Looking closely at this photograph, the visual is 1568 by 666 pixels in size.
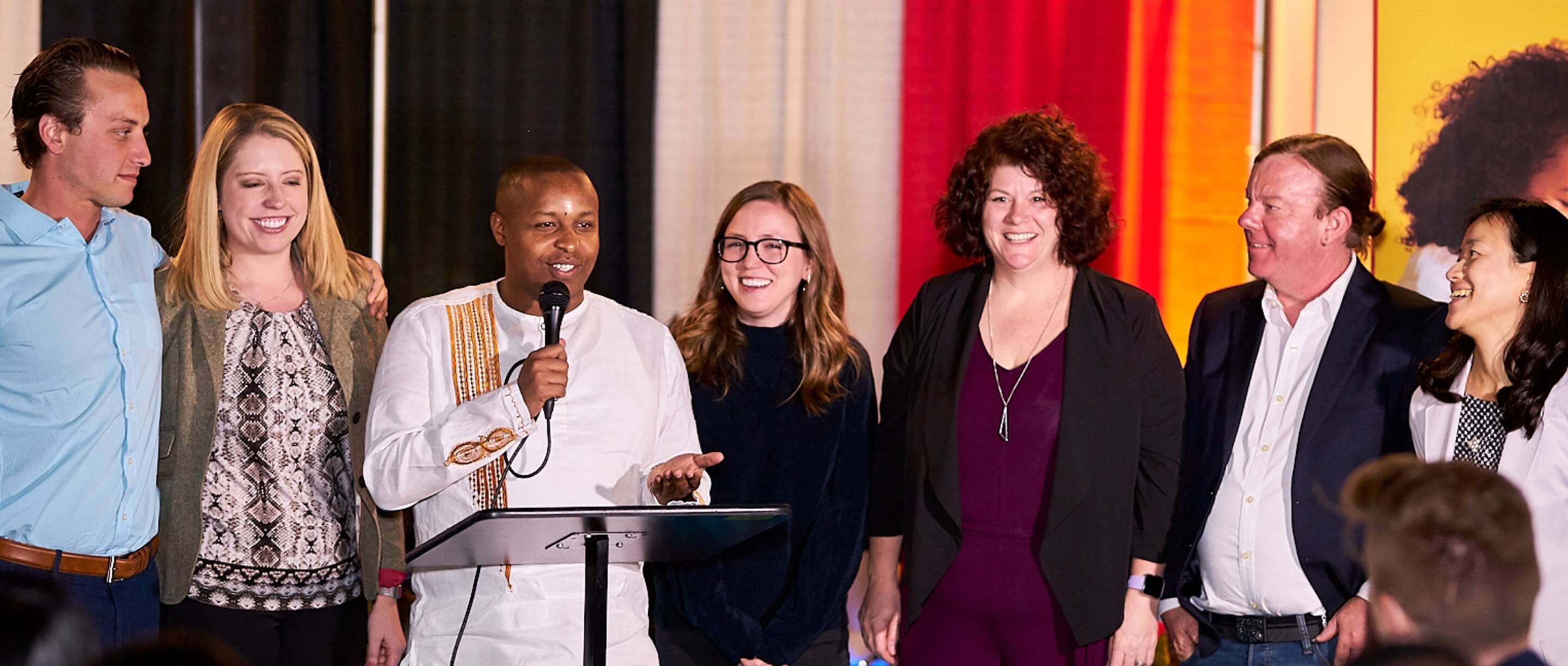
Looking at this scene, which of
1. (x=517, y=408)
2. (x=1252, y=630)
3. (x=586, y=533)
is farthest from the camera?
(x=1252, y=630)

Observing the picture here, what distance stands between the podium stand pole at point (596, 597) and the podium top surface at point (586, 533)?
2 cm

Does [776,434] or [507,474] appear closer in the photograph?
[507,474]

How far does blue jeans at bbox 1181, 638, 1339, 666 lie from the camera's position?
3.25 m

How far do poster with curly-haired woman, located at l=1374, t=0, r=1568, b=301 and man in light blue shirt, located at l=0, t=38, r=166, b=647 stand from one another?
12.1 ft

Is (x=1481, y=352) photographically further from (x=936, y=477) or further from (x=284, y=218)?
(x=284, y=218)

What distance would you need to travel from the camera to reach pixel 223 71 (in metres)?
Answer: 4.40

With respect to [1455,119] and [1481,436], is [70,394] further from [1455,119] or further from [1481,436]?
[1455,119]

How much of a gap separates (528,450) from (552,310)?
1.41ft

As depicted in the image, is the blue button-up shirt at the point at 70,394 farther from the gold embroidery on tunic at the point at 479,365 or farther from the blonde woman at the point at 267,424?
the gold embroidery on tunic at the point at 479,365

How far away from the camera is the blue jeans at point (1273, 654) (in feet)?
10.7

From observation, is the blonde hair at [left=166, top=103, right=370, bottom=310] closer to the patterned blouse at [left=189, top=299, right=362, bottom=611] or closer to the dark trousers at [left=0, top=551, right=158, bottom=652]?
the patterned blouse at [left=189, top=299, right=362, bottom=611]

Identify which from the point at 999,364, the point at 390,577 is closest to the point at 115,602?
the point at 390,577

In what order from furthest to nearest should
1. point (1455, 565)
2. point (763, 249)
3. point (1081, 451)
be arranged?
point (763, 249), point (1081, 451), point (1455, 565)

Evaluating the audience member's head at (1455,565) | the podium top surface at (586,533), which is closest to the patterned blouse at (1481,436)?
the audience member's head at (1455,565)
